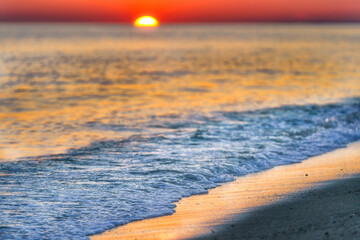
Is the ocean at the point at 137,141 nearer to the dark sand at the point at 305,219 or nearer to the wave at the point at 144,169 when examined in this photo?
the wave at the point at 144,169

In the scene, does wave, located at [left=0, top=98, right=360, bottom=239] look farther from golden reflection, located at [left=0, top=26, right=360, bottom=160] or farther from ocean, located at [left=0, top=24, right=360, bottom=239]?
golden reflection, located at [left=0, top=26, right=360, bottom=160]

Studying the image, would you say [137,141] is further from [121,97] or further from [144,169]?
[121,97]

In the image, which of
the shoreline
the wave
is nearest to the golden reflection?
the wave

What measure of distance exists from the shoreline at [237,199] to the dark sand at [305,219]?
0.47ft

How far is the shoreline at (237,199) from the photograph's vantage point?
6570mm

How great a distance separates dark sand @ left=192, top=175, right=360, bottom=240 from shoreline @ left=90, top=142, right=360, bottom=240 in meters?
0.14

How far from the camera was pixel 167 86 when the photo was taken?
26609 mm

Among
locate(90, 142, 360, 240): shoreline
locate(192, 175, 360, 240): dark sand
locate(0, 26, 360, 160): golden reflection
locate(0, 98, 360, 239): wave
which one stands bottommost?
locate(192, 175, 360, 240): dark sand

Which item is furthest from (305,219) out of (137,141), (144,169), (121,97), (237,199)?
(121,97)

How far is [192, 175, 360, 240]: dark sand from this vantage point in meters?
5.93

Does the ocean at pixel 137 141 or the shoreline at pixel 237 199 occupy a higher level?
the ocean at pixel 137 141

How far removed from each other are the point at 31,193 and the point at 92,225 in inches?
71.6

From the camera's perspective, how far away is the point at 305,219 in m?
6.59

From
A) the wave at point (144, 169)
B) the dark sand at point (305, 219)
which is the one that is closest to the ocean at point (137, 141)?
the wave at point (144, 169)
